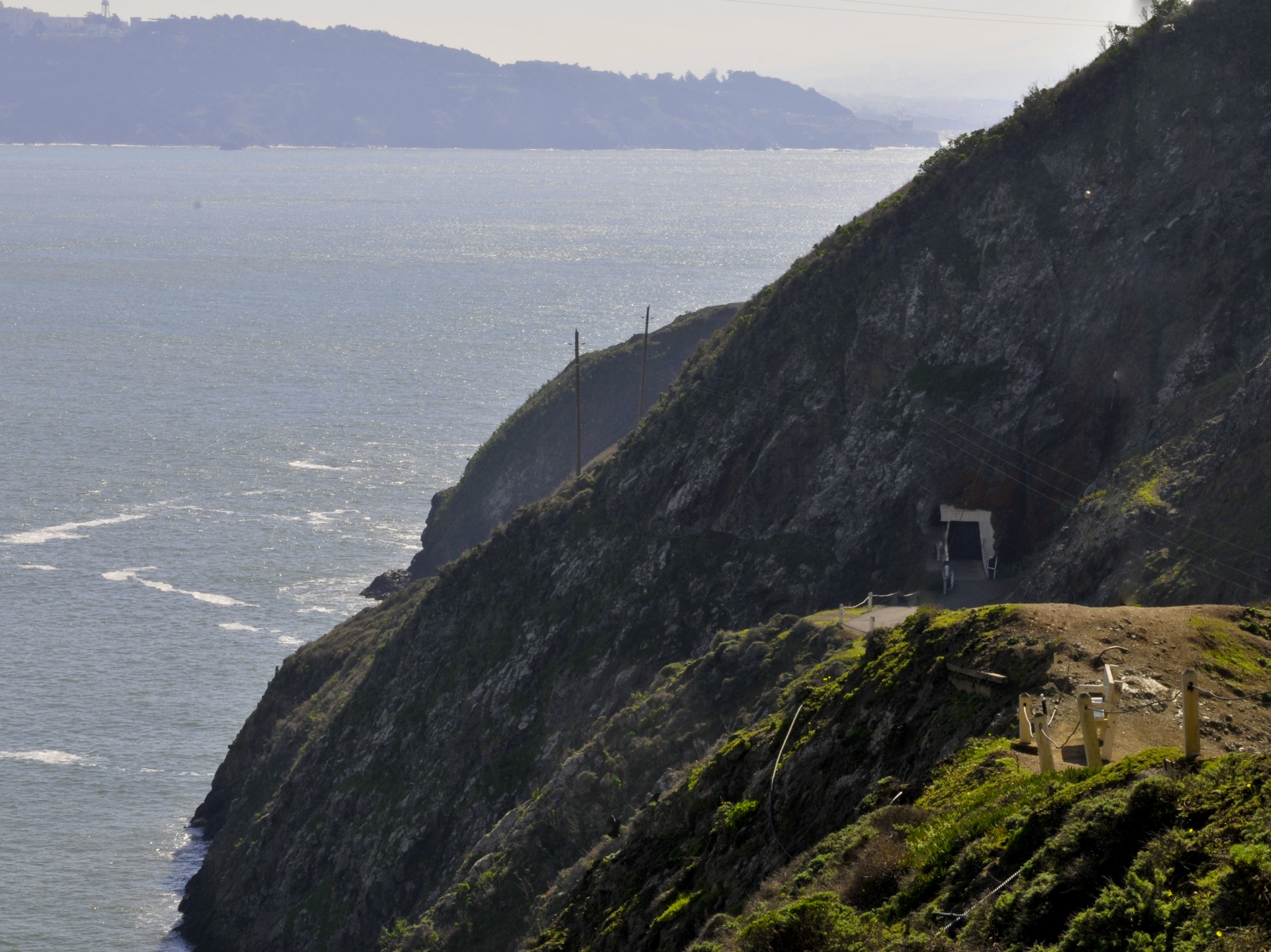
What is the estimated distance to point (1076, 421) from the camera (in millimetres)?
47594

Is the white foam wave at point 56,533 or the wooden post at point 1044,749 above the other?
the wooden post at point 1044,749

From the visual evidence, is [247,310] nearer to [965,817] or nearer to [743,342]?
[743,342]

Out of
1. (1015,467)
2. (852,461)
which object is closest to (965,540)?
(1015,467)

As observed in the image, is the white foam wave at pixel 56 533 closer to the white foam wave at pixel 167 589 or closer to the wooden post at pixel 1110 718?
the white foam wave at pixel 167 589

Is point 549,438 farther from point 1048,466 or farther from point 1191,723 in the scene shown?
point 1191,723

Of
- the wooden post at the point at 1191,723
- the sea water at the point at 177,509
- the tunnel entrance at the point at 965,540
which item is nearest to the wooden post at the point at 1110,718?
the wooden post at the point at 1191,723

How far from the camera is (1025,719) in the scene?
59.2ft

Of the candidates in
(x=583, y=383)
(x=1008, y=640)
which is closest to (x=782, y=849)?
(x=1008, y=640)

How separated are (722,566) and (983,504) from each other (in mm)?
9822

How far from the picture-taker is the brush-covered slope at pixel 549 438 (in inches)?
3455

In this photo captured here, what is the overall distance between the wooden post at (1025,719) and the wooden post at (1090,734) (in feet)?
5.06

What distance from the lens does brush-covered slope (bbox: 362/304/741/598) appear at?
87750mm

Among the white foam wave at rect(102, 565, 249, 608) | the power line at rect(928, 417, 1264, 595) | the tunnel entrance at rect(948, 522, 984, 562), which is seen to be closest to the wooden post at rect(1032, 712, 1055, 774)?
the power line at rect(928, 417, 1264, 595)

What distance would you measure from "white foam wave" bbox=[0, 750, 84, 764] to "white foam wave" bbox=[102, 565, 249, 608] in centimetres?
1897
